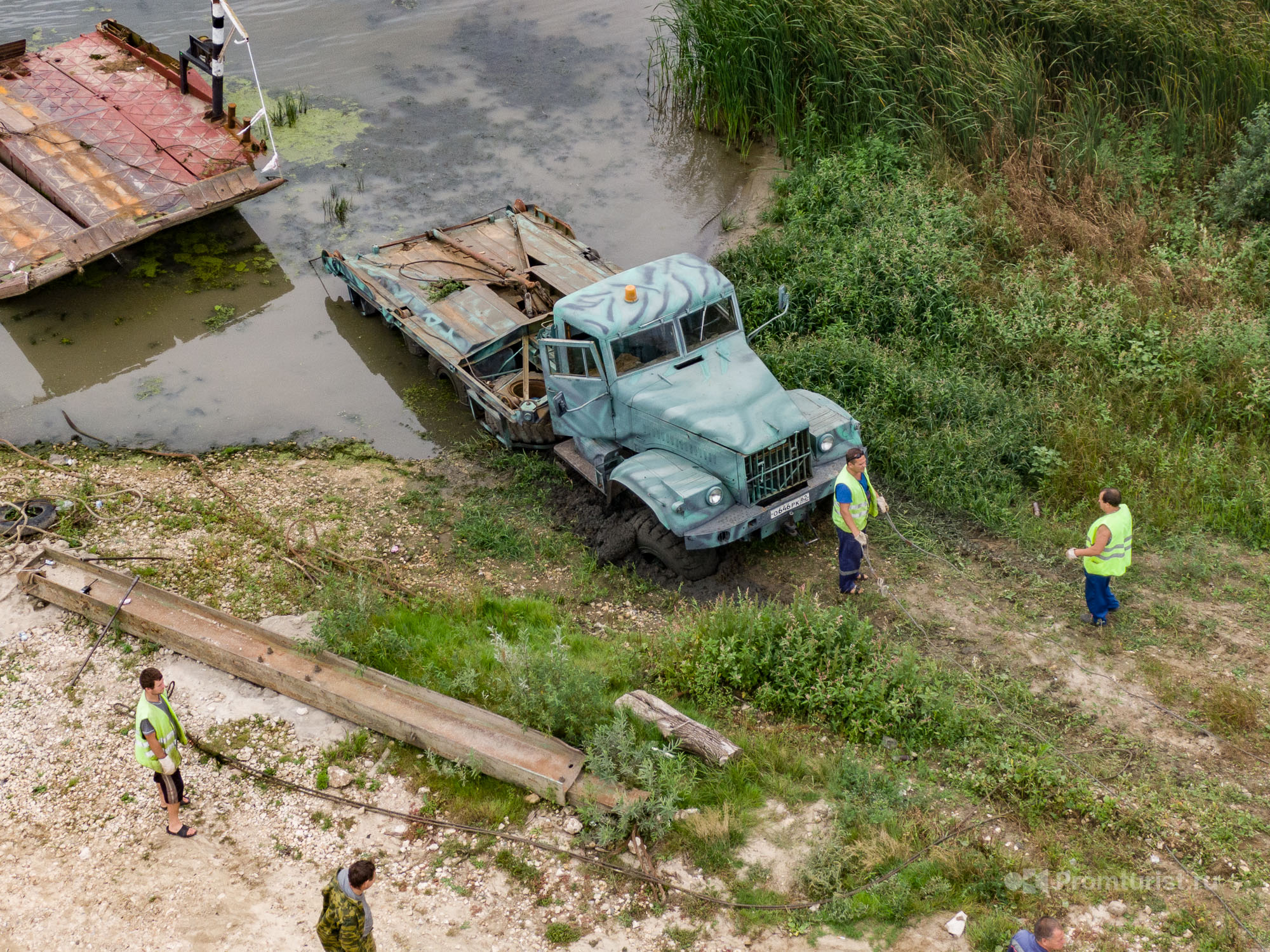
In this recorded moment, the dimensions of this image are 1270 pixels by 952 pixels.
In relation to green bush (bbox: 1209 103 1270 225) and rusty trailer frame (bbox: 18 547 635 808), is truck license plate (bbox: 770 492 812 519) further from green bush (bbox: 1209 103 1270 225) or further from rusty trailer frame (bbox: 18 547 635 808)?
green bush (bbox: 1209 103 1270 225)

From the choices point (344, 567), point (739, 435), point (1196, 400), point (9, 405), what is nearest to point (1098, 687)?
point (739, 435)

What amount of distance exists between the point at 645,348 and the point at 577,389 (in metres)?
0.77

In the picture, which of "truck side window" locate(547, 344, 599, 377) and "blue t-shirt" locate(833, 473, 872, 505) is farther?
"truck side window" locate(547, 344, 599, 377)

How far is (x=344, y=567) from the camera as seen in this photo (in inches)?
390

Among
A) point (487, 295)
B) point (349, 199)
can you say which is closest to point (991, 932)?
point (487, 295)

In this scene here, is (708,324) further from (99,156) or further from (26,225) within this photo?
(99,156)

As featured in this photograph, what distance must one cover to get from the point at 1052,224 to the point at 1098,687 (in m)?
7.23

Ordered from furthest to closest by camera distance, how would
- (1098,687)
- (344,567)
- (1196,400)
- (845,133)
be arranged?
(845,133), (1196,400), (344,567), (1098,687)

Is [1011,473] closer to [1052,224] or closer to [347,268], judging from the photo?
[1052,224]

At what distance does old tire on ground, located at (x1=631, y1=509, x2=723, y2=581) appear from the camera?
963 centimetres

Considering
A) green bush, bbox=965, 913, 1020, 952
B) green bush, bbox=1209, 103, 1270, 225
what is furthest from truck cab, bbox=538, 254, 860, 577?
green bush, bbox=1209, 103, 1270, 225

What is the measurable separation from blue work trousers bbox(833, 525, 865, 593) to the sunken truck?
595 millimetres

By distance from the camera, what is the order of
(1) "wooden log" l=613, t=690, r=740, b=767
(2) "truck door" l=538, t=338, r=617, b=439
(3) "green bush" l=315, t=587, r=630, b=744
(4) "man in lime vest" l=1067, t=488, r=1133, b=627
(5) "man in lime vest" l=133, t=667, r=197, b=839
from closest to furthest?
(5) "man in lime vest" l=133, t=667, r=197, b=839, (1) "wooden log" l=613, t=690, r=740, b=767, (3) "green bush" l=315, t=587, r=630, b=744, (4) "man in lime vest" l=1067, t=488, r=1133, b=627, (2) "truck door" l=538, t=338, r=617, b=439

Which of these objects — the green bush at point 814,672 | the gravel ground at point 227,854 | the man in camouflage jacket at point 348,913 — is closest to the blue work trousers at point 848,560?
the green bush at point 814,672
